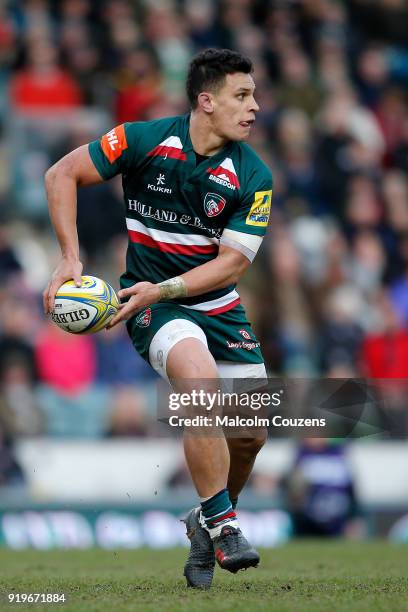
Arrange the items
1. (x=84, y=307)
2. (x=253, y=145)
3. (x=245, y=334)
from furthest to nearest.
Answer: (x=253, y=145), (x=245, y=334), (x=84, y=307)

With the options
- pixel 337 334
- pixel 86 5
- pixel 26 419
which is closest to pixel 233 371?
pixel 26 419

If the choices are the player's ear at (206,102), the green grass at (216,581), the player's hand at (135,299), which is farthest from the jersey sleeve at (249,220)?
the green grass at (216,581)

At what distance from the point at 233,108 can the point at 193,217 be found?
651 mm

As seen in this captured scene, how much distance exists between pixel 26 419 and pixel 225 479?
213 inches

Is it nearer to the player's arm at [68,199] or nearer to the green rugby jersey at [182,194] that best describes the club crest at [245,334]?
the green rugby jersey at [182,194]

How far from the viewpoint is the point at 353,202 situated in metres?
15.2

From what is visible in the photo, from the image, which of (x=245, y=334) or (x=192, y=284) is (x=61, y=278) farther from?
(x=245, y=334)

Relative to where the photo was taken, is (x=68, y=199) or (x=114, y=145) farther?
(x=114, y=145)

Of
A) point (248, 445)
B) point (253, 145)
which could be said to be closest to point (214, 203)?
point (248, 445)

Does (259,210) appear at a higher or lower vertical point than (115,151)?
lower

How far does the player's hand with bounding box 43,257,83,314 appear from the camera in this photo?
6422 millimetres

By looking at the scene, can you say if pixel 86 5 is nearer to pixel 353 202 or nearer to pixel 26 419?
pixel 353 202

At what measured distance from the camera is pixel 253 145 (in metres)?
14.7

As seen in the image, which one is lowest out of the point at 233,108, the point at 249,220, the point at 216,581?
the point at 216,581
